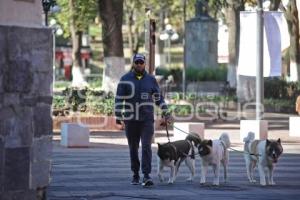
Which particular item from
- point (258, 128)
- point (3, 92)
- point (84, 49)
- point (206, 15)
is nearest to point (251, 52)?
point (258, 128)

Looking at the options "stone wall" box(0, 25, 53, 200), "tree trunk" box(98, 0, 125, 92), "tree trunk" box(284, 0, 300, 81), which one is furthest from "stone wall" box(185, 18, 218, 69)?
"stone wall" box(0, 25, 53, 200)

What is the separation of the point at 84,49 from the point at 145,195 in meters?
89.2

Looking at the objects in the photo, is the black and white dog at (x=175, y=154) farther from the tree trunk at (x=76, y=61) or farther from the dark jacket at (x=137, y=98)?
the tree trunk at (x=76, y=61)

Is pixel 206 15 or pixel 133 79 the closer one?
pixel 133 79

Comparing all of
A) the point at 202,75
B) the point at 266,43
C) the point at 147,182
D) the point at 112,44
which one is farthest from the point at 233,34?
the point at 147,182

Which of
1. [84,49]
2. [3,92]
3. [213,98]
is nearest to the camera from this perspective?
[3,92]

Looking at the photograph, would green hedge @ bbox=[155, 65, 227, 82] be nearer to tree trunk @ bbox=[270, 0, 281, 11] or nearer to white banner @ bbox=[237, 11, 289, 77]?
tree trunk @ bbox=[270, 0, 281, 11]

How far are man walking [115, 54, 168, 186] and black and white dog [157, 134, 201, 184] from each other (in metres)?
0.23

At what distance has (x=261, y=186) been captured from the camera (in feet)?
48.8

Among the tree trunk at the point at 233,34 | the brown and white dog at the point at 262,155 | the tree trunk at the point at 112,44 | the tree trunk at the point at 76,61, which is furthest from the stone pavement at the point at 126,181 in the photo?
the tree trunk at the point at 76,61

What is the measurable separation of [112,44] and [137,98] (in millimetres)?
17837

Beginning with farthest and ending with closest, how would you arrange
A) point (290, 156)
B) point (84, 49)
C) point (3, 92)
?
point (84, 49) < point (290, 156) < point (3, 92)

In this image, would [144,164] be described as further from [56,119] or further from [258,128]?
[56,119]

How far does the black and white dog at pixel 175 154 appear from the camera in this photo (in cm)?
1456
